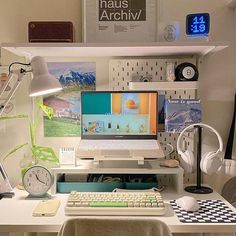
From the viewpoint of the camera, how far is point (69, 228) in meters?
1.24

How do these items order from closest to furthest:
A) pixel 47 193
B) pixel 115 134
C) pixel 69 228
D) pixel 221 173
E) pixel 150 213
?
pixel 69 228 → pixel 150 213 → pixel 47 193 → pixel 115 134 → pixel 221 173

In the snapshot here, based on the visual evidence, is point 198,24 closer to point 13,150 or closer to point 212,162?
point 212,162

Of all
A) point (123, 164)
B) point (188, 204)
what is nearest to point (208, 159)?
point (188, 204)

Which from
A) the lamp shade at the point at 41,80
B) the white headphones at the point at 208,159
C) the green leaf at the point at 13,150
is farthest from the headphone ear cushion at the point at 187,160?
the green leaf at the point at 13,150

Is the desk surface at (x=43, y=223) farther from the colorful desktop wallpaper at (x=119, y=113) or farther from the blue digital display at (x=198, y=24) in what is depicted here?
the blue digital display at (x=198, y=24)

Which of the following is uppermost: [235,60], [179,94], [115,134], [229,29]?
[229,29]

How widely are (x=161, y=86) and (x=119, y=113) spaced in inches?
10.5

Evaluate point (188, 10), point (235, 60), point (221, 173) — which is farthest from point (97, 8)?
point (221, 173)

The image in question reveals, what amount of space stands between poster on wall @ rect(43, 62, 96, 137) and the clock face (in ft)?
1.21

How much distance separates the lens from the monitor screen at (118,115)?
1.91 m

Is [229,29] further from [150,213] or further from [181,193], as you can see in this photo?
[150,213]

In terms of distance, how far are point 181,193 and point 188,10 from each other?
39.7 inches

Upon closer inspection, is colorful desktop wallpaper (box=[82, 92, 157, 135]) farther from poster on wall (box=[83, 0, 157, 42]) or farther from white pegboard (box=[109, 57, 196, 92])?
poster on wall (box=[83, 0, 157, 42])

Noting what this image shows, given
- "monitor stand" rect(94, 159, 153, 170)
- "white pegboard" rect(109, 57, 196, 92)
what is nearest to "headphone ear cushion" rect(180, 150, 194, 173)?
"monitor stand" rect(94, 159, 153, 170)
